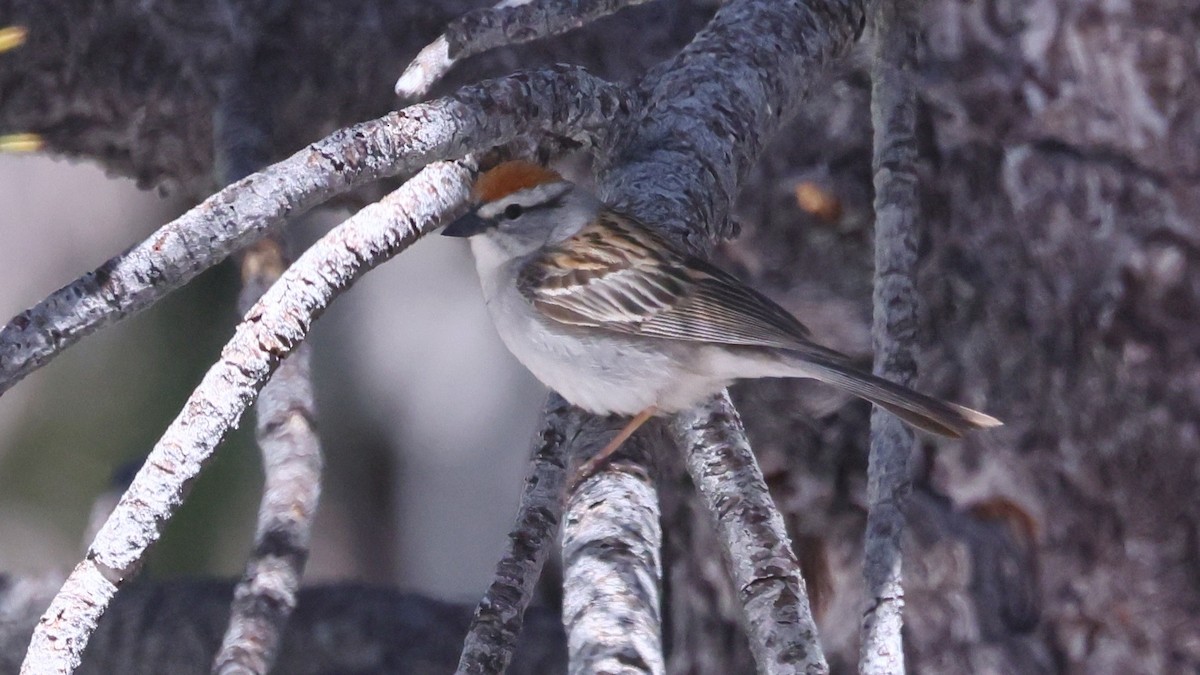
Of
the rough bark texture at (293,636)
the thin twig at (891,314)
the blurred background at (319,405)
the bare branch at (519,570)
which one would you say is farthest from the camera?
the blurred background at (319,405)

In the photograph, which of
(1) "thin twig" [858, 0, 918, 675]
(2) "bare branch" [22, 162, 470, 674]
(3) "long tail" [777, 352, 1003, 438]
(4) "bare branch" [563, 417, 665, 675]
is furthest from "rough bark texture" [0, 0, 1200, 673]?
(2) "bare branch" [22, 162, 470, 674]

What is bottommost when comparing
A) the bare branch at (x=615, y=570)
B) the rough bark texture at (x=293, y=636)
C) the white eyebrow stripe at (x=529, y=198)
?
the bare branch at (x=615, y=570)

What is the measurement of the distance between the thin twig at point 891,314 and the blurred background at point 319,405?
3188 mm

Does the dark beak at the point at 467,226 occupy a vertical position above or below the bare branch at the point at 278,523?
above

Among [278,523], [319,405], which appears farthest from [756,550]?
[319,405]

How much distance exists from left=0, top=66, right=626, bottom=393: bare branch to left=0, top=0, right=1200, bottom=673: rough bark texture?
0.96 metres

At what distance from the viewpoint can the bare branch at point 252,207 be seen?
4.19 feet

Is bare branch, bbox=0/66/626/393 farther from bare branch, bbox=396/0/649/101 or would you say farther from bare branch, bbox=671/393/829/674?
bare branch, bbox=671/393/829/674

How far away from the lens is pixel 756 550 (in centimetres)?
142

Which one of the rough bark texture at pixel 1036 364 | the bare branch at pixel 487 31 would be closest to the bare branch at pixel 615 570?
the bare branch at pixel 487 31

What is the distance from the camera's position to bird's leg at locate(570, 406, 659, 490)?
1668 mm

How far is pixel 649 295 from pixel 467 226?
1.19 feet

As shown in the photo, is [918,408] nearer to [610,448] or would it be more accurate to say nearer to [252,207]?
[610,448]

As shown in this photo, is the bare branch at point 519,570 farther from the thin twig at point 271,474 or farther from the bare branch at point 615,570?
the thin twig at point 271,474
